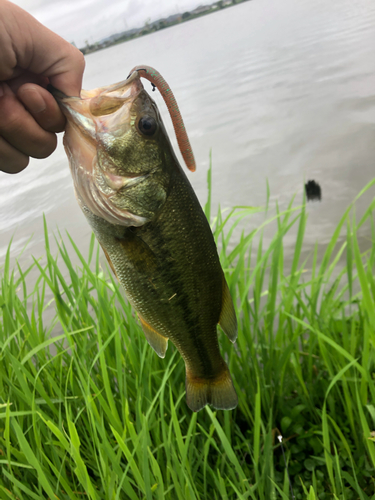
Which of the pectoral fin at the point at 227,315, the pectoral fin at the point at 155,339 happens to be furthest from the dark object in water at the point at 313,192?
the pectoral fin at the point at 155,339

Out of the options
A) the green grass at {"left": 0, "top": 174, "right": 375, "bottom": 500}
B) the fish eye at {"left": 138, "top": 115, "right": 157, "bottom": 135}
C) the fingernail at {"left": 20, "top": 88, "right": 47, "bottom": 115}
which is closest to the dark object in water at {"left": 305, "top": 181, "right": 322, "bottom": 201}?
the green grass at {"left": 0, "top": 174, "right": 375, "bottom": 500}

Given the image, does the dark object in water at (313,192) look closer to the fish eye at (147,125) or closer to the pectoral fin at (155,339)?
the pectoral fin at (155,339)

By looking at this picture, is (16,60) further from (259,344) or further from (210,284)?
(259,344)

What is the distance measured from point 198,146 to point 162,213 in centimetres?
886

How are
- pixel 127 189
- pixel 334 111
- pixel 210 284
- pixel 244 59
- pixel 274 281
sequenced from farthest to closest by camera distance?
pixel 244 59 → pixel 334 111 → pixel 274 281 → pixel 210 284 → pixel 127 189

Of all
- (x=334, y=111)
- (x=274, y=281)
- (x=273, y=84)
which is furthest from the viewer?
(x=273, y=84)

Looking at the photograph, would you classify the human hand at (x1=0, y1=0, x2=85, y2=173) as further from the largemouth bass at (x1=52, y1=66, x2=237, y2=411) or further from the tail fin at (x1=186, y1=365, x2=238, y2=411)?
the tail fin at (x1=186, y1=365, x2=238, y2=411)

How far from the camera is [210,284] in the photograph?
5.21 feet

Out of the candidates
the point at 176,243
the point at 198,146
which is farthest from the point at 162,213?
the point at 198,146

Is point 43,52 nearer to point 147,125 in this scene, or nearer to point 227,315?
point 147,125

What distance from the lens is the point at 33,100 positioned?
1.37 m

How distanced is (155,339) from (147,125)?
36.5 inches

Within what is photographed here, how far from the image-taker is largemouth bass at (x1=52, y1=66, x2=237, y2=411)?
1371 mm

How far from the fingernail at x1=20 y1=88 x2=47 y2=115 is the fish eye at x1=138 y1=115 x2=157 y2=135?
0.36m
